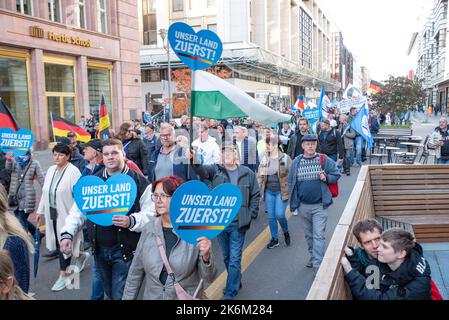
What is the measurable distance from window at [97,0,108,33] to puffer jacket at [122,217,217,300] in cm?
2288

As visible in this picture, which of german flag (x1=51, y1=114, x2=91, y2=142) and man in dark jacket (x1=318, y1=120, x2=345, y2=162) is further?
man in dark jacket (x1=318, y1=120, x2=345, y2=162)

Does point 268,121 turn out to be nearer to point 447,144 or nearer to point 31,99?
point 447,144

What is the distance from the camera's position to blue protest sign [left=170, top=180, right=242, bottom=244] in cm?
287

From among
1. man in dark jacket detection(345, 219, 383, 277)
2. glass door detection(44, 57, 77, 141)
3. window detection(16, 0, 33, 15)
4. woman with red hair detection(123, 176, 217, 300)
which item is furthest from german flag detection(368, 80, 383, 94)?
woman with red hair detection(123, 176, 217, 300)

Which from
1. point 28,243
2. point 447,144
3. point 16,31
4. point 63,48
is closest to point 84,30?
point 63,48

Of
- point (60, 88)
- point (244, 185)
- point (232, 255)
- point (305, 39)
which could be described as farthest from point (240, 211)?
point (305, 39)

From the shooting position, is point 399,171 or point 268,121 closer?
point 268,121

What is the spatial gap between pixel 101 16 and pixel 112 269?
22854 millimetres

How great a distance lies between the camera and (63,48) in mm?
21094

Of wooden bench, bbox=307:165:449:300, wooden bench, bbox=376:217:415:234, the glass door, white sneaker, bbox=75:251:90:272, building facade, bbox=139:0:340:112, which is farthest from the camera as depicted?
building facade, bbox=139:0:340:112

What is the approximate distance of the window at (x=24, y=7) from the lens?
1907 centimetres

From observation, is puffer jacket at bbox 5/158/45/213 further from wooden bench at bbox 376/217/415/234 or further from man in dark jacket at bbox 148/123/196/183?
wooden bench at bbox 376/217/415/234
